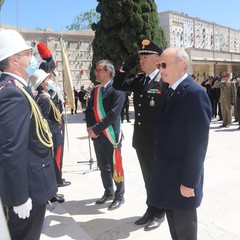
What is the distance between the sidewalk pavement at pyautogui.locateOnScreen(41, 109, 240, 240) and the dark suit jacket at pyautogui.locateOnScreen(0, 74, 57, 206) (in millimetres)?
1424

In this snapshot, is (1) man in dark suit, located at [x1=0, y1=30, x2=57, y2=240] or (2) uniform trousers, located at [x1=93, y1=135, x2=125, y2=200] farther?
(2) uniform trousers, located at [x1=93, y1=135, x2=125, y2=200]

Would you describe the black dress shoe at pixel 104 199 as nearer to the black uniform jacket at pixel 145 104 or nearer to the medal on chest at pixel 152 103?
the black uniform jacket at pixel 145 104

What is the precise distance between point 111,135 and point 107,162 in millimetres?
383

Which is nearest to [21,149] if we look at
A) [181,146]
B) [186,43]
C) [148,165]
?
[181,146]

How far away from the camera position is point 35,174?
2115 mm

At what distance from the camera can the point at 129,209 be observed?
392cm

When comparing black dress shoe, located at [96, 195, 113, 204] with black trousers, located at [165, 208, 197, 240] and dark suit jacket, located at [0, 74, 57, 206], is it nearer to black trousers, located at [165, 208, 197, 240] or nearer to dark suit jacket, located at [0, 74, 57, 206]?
black trousers, located at [165, 208, 197, 240]

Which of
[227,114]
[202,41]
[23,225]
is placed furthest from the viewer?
[202,41]

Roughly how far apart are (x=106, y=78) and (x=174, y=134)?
1.96 metres

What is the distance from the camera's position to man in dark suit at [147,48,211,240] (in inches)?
85.4

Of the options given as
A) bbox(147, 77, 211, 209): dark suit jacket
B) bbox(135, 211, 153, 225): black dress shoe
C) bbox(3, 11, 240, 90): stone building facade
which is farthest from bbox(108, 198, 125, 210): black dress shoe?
bbox(3, 11, 240, 90): stone building facade

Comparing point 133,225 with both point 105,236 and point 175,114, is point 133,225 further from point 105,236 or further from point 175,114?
point 175,114

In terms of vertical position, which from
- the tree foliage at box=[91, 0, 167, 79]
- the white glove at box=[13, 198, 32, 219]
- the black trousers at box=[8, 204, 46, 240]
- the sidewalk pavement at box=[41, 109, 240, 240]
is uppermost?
the tree foliage at box=[91, 0, 167, 79]

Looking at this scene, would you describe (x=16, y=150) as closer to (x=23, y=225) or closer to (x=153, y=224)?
(x=23, y=225)
